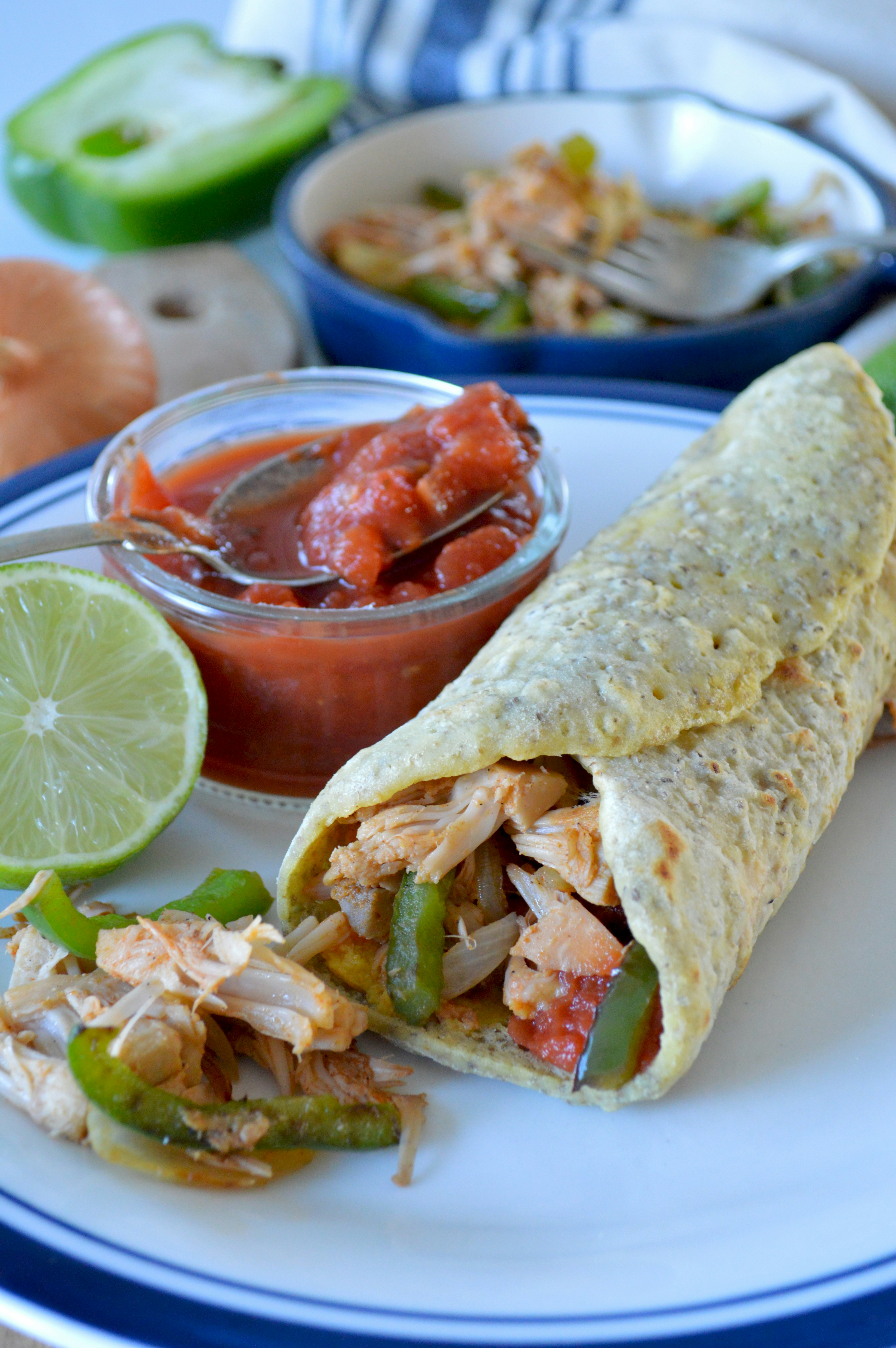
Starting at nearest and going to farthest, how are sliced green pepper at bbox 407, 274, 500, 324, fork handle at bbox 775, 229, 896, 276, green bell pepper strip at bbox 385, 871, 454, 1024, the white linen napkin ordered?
green bell pepper strip at bbox 385, 871, 454, 1024 < fork handle at bbox 775, 229, 896, 276 < sliced green pepper at bbox 407, 274, 500, 324 < the white linen napkin

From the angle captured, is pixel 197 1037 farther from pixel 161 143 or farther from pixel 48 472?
pixel 161 143

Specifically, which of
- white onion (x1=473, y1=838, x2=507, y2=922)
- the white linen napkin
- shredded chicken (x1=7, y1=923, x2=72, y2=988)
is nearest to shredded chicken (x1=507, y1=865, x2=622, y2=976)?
white onion (x1=473, y1=838, x2=507, y2=922)

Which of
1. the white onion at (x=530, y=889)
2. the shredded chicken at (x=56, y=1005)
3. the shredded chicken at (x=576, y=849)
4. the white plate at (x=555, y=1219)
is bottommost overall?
the white plate at (x=555, y=1219)

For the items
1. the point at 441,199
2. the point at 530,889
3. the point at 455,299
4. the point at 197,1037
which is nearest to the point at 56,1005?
the point at 197,1037

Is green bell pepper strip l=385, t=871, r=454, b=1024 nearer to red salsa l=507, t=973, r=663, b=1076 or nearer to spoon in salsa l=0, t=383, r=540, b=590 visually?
red salsa l=507, t=973, r=663, b=1076

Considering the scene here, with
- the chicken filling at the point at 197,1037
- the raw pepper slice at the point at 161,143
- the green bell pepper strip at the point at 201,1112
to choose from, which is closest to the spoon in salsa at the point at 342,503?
the chicken filling at the point at 197,1037

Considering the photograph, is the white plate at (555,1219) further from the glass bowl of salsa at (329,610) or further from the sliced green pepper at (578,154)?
the sliced green pepper at (578,154)
